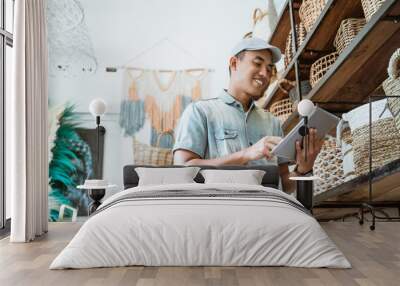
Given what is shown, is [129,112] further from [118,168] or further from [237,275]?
[237,275]

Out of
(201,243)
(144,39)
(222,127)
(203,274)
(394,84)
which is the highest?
(144,39)

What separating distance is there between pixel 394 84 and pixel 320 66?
3.66 ft

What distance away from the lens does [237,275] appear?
3057mm

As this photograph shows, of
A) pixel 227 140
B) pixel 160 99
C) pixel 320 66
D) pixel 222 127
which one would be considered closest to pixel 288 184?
pixel 227 140

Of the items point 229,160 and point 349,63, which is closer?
point 349,63

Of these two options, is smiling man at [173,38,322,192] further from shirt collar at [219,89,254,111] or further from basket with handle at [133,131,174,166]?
basket with handle at [133,131,174,166]

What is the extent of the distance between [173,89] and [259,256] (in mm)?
2847

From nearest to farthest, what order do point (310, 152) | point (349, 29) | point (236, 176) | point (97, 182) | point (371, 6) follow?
point (371, 6), point (349, 29), point (236, 176), point (97, 182), point (310, 152)

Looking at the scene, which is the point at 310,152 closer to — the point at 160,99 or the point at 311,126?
the point at 311,126

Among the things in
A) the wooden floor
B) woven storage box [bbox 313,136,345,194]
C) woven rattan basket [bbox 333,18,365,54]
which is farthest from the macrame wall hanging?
the wooden floor

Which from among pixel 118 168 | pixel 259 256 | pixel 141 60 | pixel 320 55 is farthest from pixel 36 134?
pixel 320 55

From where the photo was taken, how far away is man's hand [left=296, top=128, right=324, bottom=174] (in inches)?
207

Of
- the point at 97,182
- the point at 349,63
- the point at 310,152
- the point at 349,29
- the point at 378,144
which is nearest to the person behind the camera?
the point at 349,63

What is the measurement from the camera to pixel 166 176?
5020mm
